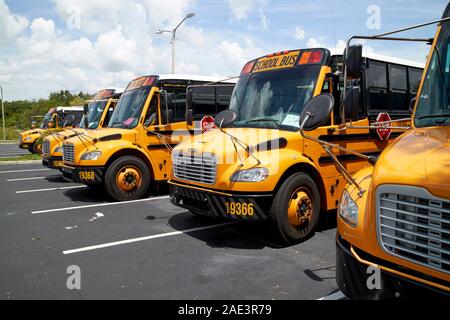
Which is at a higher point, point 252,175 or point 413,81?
point 413,81

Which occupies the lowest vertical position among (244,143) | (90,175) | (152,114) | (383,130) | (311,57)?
(90,175)

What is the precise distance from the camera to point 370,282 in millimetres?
2500

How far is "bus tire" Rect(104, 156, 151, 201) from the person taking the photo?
789cm

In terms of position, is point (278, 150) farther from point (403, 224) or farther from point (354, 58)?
point (403, 224)

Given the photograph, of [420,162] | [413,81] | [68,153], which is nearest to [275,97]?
[420,162]

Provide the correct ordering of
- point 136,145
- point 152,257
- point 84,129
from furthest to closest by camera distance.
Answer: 1. point 84,129
2. point 136,145
3. point 152,257

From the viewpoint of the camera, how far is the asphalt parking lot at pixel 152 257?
3.76 metres

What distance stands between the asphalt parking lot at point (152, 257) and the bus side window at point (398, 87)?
2714 millimetres

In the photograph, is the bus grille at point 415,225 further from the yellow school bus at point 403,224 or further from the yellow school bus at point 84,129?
the yellow school bus at point 84,129

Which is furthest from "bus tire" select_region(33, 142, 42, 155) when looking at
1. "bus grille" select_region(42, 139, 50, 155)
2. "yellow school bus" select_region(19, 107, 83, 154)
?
"bus grille" select_region(42, 139, 50, 155)

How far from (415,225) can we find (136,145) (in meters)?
6.72

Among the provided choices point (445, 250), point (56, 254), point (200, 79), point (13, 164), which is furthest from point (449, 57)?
point (13, 164)

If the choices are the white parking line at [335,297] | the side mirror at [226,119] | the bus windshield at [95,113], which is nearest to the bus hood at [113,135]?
the side mirror at [226,119]

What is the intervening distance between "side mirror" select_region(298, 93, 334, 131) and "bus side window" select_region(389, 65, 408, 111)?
3.77 m
